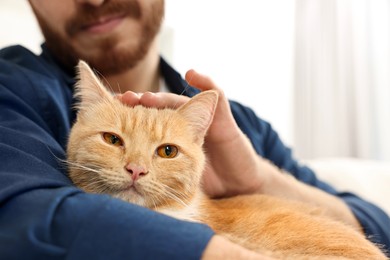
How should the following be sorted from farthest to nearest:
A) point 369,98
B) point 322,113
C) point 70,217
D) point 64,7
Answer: point 322,113 → point 369,98 → point 64,7 → point 70,217

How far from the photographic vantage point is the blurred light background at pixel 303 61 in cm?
254

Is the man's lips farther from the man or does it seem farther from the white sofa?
the white sofa

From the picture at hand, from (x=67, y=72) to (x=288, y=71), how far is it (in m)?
2.32

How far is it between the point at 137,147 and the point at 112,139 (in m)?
0.07

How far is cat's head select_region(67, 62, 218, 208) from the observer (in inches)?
35.6

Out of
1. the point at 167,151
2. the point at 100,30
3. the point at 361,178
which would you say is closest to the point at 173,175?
the point at 167,151

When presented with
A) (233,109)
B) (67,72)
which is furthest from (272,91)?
(67,72)

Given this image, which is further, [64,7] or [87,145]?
[64,7]

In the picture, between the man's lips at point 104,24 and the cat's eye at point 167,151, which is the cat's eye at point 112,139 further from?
the man's lips at point 104,24

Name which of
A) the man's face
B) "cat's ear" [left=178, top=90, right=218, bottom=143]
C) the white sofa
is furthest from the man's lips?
the white sofa

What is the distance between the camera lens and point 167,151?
1.02 metres

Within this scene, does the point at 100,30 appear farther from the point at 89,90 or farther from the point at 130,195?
the point at 130,195

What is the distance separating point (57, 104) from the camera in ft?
3.70

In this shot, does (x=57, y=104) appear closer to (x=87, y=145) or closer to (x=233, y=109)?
(x=87, y=145)
